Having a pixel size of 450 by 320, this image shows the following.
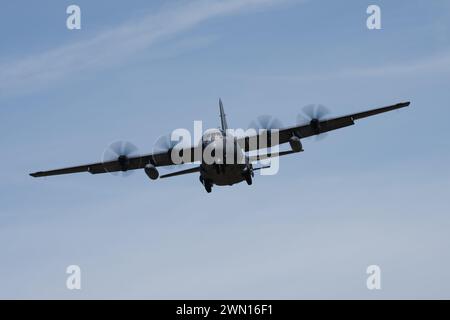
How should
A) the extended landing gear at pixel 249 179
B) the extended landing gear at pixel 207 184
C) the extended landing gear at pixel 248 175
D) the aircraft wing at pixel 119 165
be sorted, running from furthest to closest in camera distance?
1. the aircraft wing at pixel 119 165
2. the extended landing gear at pixel 207 184
3. the extended landing gear at pixel 249 179
4. the extended landing gear at pixel 248 175

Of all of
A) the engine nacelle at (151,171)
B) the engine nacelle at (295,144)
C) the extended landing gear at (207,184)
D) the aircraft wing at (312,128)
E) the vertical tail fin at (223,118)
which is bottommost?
the extended landing gear at (207,184)

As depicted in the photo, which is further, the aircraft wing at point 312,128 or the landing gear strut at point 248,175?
the aircraft wing at point 312,128

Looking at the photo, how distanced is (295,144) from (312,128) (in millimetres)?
2585

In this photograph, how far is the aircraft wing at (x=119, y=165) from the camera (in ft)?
173

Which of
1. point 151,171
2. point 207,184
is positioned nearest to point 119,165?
point 151,171

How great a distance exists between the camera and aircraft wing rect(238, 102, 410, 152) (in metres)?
50.0

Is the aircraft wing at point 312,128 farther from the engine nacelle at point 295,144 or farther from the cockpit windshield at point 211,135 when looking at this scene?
the cockpit windshield at point 211,135

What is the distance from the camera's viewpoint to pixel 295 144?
4828cm

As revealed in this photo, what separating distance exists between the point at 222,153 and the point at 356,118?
1085 centimetres

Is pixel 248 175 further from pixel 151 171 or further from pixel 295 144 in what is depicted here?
pixel 151 171

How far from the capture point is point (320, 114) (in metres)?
A: 50.0
